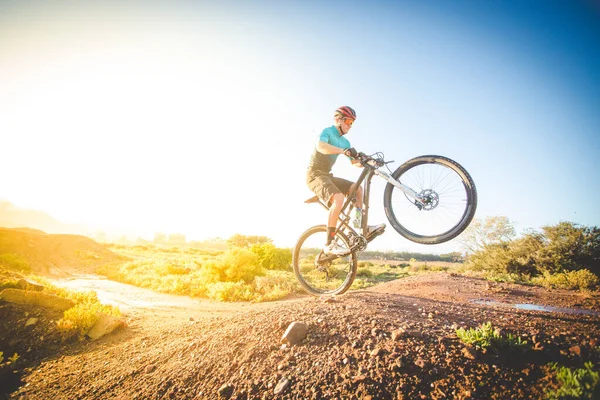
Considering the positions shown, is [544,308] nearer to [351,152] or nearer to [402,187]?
[402,187]

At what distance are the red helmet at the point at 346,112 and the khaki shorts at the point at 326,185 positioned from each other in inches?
52.7

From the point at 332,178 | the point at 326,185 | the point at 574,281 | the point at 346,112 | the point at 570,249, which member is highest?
the point at 346,112

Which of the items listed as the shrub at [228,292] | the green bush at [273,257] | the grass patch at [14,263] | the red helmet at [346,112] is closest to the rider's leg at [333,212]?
the red helmet at [346,112]

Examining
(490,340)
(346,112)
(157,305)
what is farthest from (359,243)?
(157,305)

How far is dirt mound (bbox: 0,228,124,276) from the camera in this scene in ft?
63.7

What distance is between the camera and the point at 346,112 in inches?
214

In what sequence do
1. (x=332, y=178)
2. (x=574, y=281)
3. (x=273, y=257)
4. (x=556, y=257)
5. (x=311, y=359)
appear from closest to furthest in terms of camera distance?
(x=311, y=359) < (x=332, y=178) < (x=574, y=281) < (x=556, y=257) < (x=273, y=257)

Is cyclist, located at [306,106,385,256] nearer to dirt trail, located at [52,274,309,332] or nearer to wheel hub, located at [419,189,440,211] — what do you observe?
wheel hub, located at [419,189,440,211]

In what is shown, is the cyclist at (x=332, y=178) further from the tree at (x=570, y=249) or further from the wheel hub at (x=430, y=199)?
the tree at (x=570, y=249)

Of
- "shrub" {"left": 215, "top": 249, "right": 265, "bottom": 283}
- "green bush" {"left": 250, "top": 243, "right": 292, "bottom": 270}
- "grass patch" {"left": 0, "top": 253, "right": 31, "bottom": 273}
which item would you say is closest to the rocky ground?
"shrub" {"left": 215, "top": 249, "right": 265, "bottom": 283}

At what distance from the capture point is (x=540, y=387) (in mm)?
2467

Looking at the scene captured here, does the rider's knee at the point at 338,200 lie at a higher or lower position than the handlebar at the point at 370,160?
lower

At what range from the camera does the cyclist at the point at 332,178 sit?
5.22 metres

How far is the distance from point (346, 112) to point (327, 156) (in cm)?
103
